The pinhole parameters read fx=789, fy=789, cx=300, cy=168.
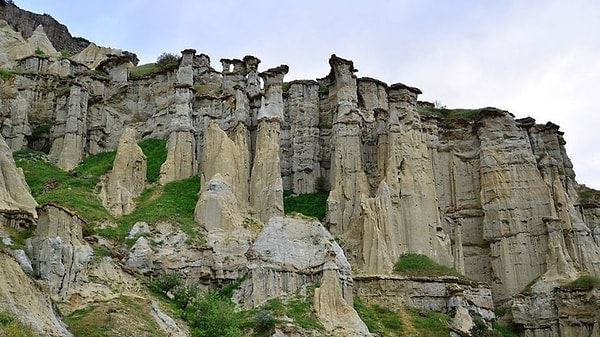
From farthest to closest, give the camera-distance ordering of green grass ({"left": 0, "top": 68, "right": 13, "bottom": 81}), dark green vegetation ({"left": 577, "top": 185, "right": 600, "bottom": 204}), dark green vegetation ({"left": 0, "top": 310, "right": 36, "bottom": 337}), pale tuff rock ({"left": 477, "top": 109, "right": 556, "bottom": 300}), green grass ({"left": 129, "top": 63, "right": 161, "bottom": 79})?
green grass ({"left": 129, "top": 63, "right": 161, "bottom": 79}), dark green vegetation ({"left": 577, "top": 185, "right": 600, "bottom": 204}), green grass ({"left": 0, "top": 68, "right": 13, "bottom": 81}), pale tuff rock ({"left": 477, "top": 109, "right": 556, "bottom": 300}), dark green vegetation ({"left": 0, "top": 310, "right": 36, "bottom": 337})

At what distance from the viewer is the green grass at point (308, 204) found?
58.9 meters

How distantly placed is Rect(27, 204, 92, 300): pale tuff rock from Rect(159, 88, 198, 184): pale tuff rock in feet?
59.1

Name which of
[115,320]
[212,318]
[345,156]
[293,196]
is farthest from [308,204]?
[115,320]

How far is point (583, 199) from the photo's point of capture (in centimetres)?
6831

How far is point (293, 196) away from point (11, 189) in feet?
79.1

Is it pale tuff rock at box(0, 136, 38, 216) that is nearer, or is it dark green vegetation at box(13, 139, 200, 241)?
pale tuff rock at box(0, 136, 38, 216)

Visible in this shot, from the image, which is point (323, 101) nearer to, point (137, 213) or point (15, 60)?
point (137, 213)

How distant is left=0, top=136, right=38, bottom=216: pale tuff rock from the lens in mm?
41287

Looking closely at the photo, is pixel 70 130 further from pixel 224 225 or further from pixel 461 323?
pixel 461 323

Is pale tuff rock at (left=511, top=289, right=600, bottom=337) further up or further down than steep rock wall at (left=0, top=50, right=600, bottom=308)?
further down

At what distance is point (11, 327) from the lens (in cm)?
2762

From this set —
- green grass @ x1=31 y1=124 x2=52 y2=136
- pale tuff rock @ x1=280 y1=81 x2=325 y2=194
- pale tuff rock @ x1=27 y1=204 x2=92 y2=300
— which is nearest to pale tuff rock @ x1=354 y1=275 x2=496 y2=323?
pale tuff rock @ x1=280 y1=81 x2=325 y2=194

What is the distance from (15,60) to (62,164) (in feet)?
63.7

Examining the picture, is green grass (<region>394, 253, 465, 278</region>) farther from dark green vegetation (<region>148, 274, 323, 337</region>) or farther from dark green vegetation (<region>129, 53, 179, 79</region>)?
dark green vegetation (<region>129, 53, 179, 79</region>)
